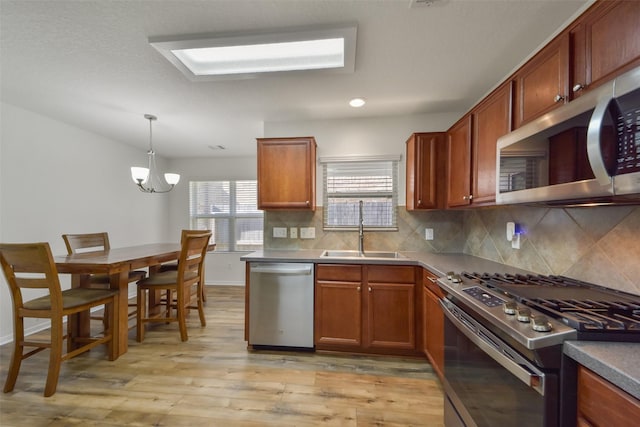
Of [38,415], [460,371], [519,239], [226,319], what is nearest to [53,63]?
[38,415]

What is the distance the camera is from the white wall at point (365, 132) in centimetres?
284

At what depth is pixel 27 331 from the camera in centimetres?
276

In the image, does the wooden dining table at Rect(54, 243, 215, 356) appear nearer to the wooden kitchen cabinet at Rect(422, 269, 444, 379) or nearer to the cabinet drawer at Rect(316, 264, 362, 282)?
the cabinet drawer at Rect(316, 264, 362, 282)

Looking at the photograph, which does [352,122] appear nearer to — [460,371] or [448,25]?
[448,25]

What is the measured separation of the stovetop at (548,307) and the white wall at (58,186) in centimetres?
411

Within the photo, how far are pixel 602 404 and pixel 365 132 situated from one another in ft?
8.71

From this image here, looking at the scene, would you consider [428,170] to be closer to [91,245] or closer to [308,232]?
[308,232]

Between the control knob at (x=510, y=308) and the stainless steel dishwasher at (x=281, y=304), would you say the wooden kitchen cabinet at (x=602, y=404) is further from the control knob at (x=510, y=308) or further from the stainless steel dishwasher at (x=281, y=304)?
the stainless steel dishwasher at (x=281, y=304)

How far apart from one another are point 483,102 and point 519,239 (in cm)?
104

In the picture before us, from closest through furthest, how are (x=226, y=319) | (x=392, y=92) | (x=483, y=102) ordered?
(x=483, y=102), (x=392, y=92), (x=226, y=319)

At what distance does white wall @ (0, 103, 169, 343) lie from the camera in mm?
2637

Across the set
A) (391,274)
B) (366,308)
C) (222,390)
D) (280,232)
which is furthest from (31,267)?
(391,274)

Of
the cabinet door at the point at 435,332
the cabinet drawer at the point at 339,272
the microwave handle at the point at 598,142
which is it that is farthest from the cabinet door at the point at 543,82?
the cabinet drawer at the point at 339,272

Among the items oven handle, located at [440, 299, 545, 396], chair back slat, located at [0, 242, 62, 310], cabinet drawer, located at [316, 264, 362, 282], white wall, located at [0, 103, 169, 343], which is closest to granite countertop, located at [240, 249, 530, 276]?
cabinet drawer, located at [316, 264, 362, 282]
